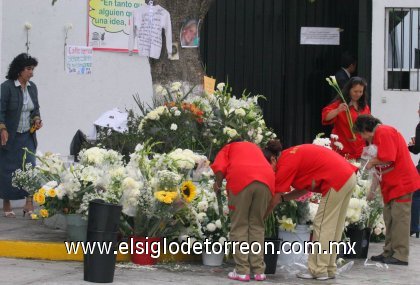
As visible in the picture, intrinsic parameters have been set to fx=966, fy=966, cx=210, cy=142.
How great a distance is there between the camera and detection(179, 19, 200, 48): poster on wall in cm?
1187

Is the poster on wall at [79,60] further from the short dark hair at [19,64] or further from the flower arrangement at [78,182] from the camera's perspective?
the flower arrangement at [78,182]

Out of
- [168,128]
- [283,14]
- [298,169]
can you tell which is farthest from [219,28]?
[298,169]

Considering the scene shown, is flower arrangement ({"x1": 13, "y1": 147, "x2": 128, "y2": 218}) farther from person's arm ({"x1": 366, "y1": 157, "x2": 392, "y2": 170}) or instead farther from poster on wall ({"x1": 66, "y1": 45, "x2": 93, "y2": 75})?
poster on wall ({"x1": 66, "y1": 45, "x2": 93, "y2": 75})

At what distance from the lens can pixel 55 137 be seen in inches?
540

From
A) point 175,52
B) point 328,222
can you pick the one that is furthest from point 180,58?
point 328,222

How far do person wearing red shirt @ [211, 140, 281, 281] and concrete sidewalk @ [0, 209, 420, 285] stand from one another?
0.21m

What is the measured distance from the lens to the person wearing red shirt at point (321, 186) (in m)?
8.82

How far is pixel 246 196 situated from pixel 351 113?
329cm

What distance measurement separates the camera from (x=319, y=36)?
1492 centimetres

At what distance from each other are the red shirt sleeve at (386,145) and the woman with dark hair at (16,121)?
4400 mm

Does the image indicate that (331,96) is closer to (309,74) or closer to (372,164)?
(309,74)

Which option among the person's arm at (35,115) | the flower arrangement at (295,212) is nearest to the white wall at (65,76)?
the person's arm at (35,115)

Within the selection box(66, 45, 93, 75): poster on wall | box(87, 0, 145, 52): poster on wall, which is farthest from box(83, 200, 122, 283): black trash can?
box(87, 0, 145, 52): poster on wall

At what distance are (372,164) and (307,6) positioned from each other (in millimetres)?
5314
